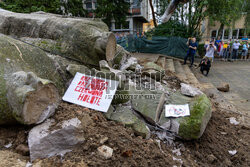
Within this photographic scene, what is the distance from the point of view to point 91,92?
91.4 inches

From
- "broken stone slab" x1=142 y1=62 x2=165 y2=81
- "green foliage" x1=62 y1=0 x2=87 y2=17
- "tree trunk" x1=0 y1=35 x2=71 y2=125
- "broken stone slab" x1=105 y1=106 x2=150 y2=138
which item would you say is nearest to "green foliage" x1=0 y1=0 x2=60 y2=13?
"green foliage" x1=62 y1=0 x2=87 y2=17

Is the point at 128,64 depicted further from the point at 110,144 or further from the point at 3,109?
the point at 3,109

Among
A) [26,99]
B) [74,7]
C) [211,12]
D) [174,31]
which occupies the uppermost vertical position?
[74,7]

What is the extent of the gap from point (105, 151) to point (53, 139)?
1.70 ft

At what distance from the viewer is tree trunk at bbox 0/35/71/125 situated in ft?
5.15

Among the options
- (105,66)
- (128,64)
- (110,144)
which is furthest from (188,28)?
(110,144)

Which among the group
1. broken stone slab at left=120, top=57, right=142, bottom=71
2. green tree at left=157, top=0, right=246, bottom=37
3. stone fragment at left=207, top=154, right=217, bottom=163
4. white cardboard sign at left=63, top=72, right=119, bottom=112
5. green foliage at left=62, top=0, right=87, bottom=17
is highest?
green foliage at left=62, top=0, right=87, bottom=17

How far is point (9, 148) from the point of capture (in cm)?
164

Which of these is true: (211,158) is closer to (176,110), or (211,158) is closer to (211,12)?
(176,110)

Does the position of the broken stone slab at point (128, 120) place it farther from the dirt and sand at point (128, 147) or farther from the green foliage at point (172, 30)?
the green foliage at point (172, 30)

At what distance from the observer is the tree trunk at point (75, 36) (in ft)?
9.28

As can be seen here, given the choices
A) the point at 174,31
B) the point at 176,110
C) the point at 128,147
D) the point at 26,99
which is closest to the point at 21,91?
the point at 26,99

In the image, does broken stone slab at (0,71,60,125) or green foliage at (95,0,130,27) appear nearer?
broken stone slab at (0,71,60,125)

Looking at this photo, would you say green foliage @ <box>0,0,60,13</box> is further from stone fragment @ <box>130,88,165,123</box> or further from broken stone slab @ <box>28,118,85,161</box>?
broken stone slab @ <box>28,118,85,161</box>
